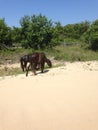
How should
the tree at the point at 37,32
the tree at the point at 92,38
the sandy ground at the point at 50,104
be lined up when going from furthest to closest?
1. the tree at the point at 92,38
2. the tree at the point at 37,32
3. the sandy ground at the point at 50,104

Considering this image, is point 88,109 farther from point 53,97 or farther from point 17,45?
point 17,45

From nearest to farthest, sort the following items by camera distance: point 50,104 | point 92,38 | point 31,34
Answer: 1. point 50,104
2. point 31,34
3. point 92,38

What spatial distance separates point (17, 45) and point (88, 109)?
77.2 feet

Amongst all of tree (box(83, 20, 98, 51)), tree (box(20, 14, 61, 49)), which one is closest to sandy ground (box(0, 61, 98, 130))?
tree (box(20, 14, 61, 49))

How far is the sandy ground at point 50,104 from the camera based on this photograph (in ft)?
23.4

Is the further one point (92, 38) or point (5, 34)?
point (92, 38)

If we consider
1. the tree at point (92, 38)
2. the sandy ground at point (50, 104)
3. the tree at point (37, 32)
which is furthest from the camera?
the tree at point (92, 38)

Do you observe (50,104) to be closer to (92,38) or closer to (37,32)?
(37,32)

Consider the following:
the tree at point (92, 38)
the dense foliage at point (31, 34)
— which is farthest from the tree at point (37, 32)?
the tree at point (92, 38)

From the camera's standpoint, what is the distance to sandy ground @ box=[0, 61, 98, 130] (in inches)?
281

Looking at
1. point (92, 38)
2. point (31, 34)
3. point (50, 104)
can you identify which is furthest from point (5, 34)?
point (50, 104)

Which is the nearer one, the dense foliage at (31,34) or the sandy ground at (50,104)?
the sandy ground at (50,104)

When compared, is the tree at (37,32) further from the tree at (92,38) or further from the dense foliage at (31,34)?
the tree at (92,38)

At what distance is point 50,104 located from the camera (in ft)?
27.8
